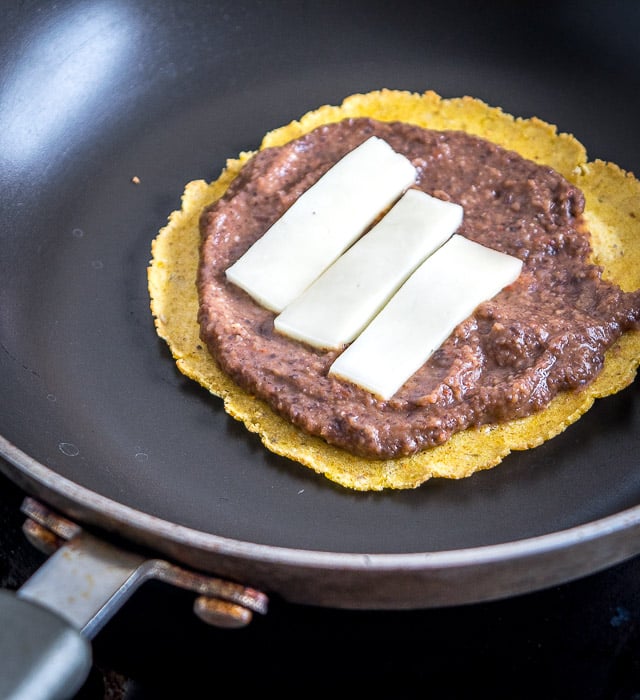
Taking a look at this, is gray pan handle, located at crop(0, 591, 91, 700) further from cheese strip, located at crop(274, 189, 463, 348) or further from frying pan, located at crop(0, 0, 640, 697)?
cheese strip, located at crop(274, 189, 463, 348)

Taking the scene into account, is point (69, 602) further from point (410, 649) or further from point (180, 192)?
point (180, 192)

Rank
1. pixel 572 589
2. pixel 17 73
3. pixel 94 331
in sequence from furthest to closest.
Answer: pixel 17 73
pixel 94 331
pixel 572 589

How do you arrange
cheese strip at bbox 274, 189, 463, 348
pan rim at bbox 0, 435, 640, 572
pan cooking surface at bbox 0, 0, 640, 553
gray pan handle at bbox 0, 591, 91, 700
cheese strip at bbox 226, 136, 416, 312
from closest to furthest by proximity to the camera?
1. gray pan handle at bbox 0, 591, 91, 700
2. pan rim at bbox 0, 435, 640, 572
3. pan cooking surface at bbox 0, 0, 640, 553
4. cheese strip at bbox 274, 189, 463, 348
5. cheese strip at bbox 226, 136, 416, 312

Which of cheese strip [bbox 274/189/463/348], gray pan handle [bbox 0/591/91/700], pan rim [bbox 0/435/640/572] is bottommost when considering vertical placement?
gray pan handle [bbox 0/591/91/700]

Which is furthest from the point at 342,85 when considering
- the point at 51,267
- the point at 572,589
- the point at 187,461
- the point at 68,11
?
the point at 572,589

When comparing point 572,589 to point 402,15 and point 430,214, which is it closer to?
point 430,214

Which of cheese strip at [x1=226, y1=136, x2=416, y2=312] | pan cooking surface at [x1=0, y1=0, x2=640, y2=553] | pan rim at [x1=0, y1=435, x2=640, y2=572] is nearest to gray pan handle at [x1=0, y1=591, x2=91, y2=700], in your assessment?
pan rim at [x1=0, y1=435, x2=640, y2=572]
